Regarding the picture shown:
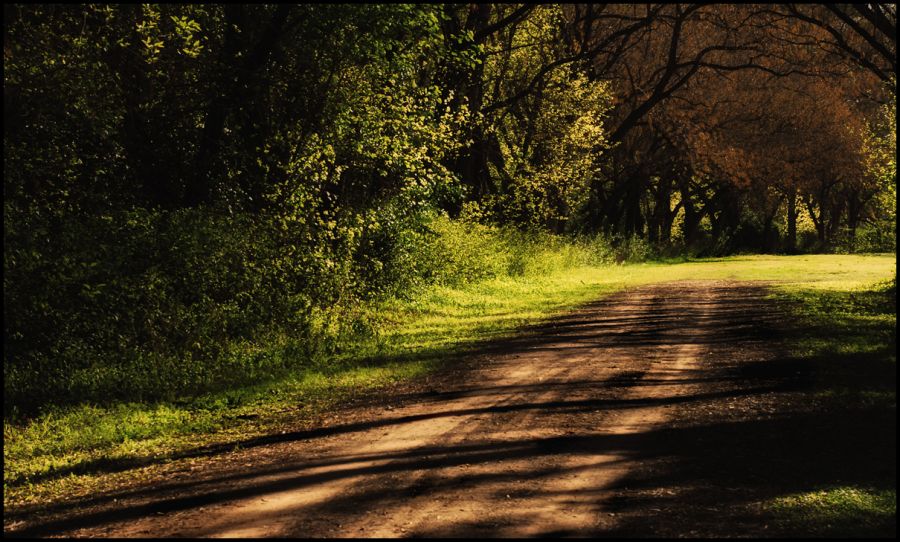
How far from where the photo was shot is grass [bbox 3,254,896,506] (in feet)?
28.9

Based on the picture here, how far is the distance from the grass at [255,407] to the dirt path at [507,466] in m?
0.97

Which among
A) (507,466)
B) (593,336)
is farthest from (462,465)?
(593,336)

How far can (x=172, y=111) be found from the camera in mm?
15828


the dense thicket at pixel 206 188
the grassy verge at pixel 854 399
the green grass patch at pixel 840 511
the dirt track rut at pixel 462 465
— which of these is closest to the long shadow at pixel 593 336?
the dirt track rut at pixel 462 465

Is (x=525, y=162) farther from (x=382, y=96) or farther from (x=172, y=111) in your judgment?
(x=172, y=111)

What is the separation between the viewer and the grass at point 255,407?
347 inches

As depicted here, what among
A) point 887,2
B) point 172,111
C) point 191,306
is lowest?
point 191,306

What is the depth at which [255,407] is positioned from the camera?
11461 mm

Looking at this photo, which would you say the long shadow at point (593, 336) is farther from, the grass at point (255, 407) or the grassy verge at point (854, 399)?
the grassy verge at point (854, 399)

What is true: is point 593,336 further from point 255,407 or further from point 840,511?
point 840,511

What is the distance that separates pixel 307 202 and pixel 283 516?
468 inches

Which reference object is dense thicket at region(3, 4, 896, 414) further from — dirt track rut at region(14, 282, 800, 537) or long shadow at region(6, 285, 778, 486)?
dirt track rut at region(14, 282, 800, 537)

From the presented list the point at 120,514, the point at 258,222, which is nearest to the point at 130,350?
the point at 258,222

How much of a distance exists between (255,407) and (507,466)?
16.5 feet
